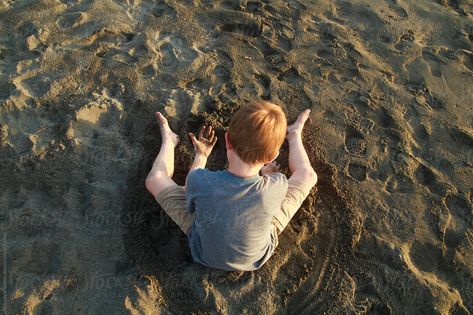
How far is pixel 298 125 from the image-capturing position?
3.92 meters

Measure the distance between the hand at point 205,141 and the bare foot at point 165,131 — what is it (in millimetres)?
139

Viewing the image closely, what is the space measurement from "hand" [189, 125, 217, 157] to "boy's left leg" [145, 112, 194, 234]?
0.19 meters

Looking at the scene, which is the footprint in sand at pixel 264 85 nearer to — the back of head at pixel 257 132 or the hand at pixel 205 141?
the hand at pixel 205 141

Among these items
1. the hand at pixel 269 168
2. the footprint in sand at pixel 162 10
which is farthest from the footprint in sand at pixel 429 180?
the footprint in sand at pixel 162 10

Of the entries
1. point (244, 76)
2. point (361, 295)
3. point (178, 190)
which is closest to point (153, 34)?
point (244, 76)

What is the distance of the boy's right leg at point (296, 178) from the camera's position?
3.23 m

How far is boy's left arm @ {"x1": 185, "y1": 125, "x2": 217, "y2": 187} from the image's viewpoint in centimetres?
352

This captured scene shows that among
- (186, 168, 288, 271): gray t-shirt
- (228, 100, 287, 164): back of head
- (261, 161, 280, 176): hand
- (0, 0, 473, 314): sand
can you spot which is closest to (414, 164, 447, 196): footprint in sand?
(0, 0, 473, 314): sand

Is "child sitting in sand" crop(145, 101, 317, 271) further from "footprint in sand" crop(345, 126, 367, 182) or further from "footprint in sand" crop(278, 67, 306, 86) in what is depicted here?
"footprint in sand" crop(278, 67, 306, 86)

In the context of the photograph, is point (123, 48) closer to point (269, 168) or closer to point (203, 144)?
point (203, 144)

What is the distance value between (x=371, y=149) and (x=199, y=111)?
1574mm

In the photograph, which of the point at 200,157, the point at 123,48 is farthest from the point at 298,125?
the point at 123,48

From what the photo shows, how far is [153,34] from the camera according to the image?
181 inches

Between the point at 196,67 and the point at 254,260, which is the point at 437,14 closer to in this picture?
the point at 196,67
